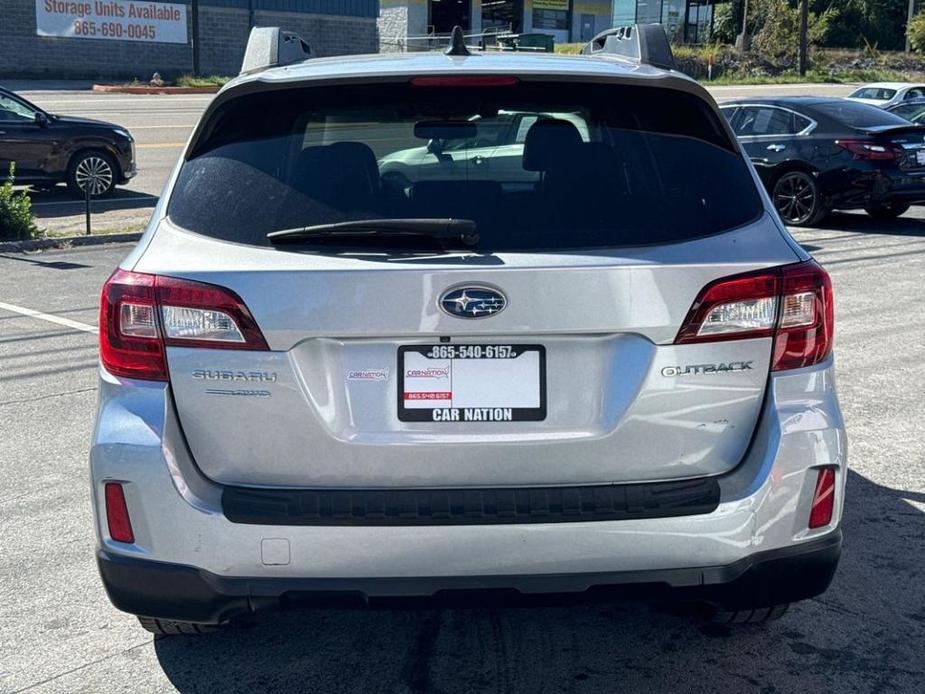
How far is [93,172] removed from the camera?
675 inches

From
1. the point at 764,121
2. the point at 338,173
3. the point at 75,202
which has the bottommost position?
the point at 75,202

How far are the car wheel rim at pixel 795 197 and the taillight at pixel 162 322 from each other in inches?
502

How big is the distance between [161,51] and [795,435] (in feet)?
175

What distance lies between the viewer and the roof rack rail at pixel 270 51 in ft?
13.0

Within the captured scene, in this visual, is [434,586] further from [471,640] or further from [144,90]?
[144,90]

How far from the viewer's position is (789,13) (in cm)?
7144

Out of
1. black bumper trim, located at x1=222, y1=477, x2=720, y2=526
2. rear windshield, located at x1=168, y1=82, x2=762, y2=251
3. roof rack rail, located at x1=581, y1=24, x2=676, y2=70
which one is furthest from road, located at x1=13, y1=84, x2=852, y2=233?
black bumper trim, located at x1=222, y1=477, x2=720, y2=526

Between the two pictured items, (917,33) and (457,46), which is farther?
(917,33)

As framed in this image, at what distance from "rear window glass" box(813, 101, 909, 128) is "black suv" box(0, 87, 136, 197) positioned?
9775 millimetres

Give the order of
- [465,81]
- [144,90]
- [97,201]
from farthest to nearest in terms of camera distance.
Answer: [144,90]
[97,201]
[465,81]

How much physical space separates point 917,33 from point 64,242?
70.5 metres

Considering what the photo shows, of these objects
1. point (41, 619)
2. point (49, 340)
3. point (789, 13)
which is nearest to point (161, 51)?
point (789, 13)

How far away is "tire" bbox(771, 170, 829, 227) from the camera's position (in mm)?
14703

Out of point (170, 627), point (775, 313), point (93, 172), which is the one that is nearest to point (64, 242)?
point (93, 172)
